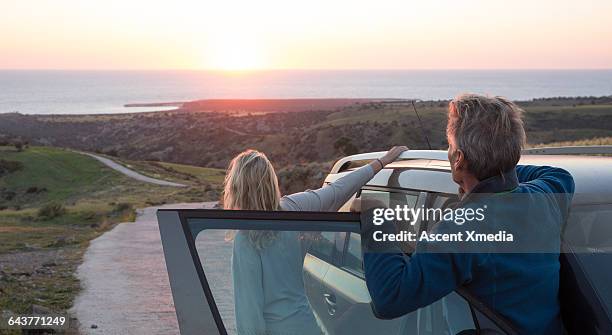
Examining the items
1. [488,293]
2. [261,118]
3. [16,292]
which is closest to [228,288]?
[488,293]

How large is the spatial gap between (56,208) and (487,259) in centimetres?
2381

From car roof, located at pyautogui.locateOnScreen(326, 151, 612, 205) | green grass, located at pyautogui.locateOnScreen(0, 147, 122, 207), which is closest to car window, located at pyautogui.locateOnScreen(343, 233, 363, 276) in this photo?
car roof, located at pyautogui.locateOnScreen(326, 151, 612, 205)

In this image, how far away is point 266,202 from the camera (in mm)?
2883

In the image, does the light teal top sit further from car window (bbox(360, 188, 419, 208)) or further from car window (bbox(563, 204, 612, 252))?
car window (bbox(563, 204, 612, 252))

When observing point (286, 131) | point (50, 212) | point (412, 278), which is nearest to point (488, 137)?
point (412, 278)

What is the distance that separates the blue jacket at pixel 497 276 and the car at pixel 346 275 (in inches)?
3.1

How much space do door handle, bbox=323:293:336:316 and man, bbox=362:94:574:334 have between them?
0.53 meters

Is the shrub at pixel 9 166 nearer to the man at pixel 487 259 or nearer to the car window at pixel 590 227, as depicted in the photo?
the car window at pixel 590 227

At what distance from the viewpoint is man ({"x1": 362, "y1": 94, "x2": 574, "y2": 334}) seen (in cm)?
196

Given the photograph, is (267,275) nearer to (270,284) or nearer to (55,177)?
(270,284)

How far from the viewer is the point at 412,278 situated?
1.93m

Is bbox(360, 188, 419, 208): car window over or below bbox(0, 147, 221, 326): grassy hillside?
over

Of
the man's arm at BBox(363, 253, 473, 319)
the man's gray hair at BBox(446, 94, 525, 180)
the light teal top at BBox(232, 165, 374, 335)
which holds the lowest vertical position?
the light teal top at BBox(232, 165, 374, 335)

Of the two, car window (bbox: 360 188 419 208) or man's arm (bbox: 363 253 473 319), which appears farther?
car window (bbox: 360 188 419 208)
